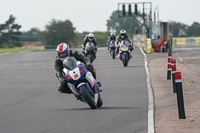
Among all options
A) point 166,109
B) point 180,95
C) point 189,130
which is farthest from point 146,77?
point 189,130

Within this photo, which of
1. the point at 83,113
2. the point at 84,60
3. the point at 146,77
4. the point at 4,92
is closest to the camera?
the point at 83,113

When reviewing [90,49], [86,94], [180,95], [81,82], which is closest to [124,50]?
[90,49]

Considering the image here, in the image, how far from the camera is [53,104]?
16469mm

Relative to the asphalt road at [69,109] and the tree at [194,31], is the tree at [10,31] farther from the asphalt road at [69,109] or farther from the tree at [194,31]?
the asphalt road at [69,109]

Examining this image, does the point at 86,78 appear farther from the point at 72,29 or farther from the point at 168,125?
the point at 72,29

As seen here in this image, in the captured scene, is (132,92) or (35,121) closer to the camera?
(35,121)

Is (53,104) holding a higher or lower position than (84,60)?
lower

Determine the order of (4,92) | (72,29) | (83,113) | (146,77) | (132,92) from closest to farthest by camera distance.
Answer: (83,113) → (132,92) → (4,92) → (146,77) → (72,29)

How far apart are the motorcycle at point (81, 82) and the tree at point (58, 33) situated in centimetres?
11945

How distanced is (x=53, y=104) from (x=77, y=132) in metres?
5.28

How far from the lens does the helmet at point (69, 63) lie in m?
14.6

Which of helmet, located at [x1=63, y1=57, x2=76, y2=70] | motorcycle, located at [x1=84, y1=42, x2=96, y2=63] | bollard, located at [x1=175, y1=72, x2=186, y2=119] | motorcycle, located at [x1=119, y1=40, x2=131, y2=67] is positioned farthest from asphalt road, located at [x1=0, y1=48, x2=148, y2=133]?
motorcycle, located at [x1=84, y1=42, x2=96, y2=63]

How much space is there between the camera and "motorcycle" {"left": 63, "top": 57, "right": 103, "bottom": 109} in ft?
47.2

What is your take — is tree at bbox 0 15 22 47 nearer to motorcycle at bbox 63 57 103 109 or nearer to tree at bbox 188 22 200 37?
tree at bbox 188 22 200 37
